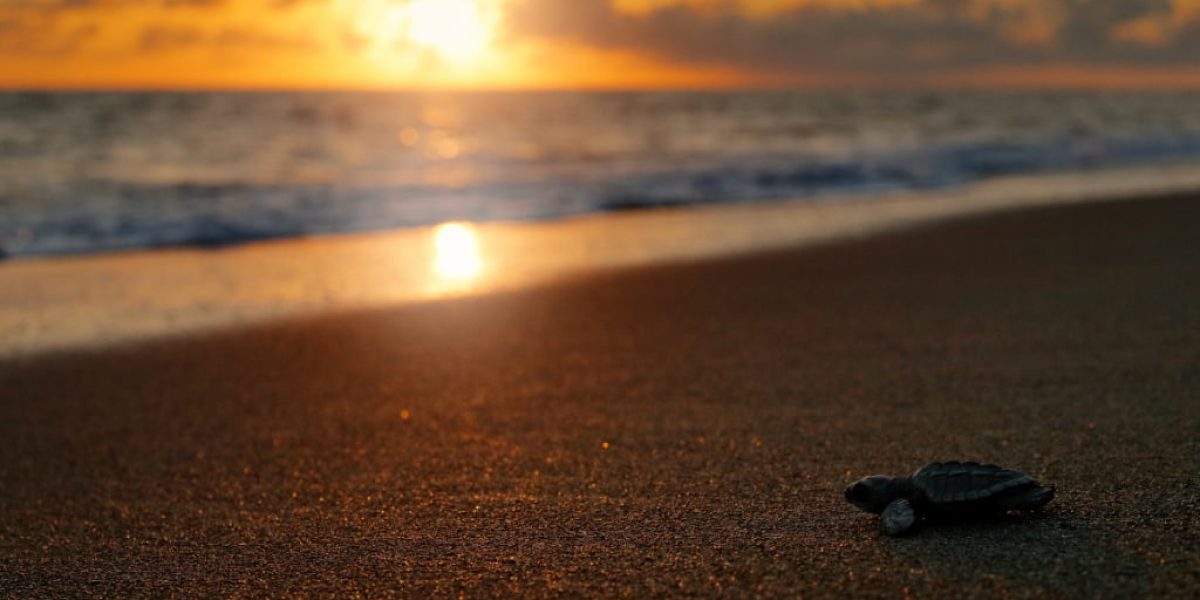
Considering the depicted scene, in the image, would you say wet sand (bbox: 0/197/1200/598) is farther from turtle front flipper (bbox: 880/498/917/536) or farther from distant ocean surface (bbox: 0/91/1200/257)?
distant ocean surface (bbox: 0/91/1200/257)

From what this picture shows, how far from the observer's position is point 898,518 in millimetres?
2951

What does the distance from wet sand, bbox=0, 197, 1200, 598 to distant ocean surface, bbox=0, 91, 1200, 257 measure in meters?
6.81

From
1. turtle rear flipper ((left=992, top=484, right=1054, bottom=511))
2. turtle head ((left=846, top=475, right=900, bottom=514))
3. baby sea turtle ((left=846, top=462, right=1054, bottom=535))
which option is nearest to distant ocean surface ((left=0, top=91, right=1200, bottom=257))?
turtle head ((left=846, top=475, right=900, bottom=514))

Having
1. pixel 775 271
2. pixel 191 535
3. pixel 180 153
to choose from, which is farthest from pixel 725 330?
pixel 180 153

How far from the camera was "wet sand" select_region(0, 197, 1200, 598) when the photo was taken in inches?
116

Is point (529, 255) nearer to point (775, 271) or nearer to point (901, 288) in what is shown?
point (775, 271)

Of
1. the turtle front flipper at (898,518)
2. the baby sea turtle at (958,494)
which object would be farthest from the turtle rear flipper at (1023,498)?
the turtle front flipper at (898,518)

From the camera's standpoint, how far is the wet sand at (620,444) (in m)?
2.95

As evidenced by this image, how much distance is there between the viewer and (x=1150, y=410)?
13.7ft

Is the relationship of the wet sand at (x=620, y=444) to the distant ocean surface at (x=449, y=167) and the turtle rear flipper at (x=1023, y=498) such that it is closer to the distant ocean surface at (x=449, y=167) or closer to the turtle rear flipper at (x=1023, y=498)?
the turtle rear flipper at (x=1023, y=498)

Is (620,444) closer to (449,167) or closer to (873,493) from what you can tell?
(873,493)

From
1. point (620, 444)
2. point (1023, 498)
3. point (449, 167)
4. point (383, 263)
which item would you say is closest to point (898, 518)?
point (1023, 498)

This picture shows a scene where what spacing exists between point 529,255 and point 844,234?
11.6 feet

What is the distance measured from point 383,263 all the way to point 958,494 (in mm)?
7769
